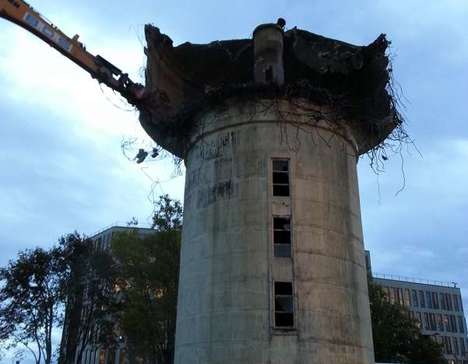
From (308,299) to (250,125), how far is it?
6768 millimetres

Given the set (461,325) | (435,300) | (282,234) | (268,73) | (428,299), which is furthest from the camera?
(461,325)

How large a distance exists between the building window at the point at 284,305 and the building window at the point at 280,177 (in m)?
3.37

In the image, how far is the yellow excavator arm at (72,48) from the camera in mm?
20938

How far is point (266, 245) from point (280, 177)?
2.72 metres

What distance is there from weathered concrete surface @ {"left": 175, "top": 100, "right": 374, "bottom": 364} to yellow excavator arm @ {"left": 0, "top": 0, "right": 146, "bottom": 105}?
3481mm

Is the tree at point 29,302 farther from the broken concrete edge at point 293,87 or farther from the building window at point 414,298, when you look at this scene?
the building window at point 414,298

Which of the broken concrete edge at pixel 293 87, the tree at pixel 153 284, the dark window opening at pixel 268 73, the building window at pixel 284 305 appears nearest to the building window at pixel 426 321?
the tree at pixel 153 284

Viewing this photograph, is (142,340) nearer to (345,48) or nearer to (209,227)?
(209,227)

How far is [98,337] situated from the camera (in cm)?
4088

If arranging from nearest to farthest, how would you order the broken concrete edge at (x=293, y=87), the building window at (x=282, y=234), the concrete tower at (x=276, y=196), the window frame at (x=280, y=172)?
1. the concrete tower at (x=276, y=196)
2. the building window at (x=282, y=234)
3. the window frame at (x=280, y=172)
4. the broken concrete edge at (x=293, y=87)

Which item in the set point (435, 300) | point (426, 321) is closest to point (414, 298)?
point (426, 321)

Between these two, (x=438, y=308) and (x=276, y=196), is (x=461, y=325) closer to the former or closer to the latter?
(x=438, y=308)

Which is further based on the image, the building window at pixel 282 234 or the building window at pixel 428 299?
the building window at pixel 428 299

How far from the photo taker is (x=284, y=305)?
18.0m
